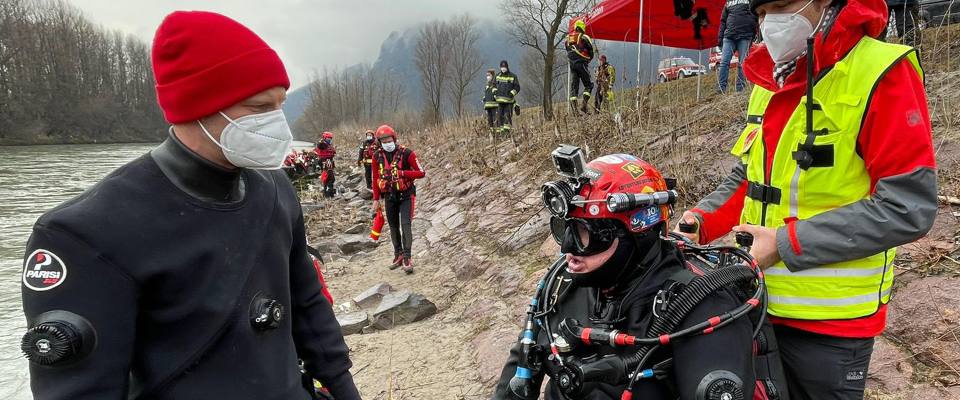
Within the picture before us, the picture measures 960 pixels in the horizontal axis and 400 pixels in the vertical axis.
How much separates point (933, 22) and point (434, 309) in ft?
28.4

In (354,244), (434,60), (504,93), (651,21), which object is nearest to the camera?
(651,21)

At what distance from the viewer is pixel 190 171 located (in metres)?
1.44

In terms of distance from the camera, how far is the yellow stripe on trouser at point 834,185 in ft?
5.05

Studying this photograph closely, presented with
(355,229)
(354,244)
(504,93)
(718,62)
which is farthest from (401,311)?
(718,62)

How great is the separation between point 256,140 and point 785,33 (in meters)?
1.70

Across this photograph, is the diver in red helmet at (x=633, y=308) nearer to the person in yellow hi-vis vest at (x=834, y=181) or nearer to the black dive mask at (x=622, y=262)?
the black dive mask at (x=622, y=262)

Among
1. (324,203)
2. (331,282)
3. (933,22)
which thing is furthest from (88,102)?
(933,22)

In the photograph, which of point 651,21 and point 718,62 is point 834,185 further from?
point 718,62

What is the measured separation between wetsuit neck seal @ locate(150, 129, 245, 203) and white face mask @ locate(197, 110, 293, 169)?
6 cm

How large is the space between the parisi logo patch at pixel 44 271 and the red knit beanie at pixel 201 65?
442 millimetres

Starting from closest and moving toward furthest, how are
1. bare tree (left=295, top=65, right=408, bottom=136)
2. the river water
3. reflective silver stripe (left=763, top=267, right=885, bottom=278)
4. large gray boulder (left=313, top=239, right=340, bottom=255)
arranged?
reflective silver stripe (left=763, top=267, right=885, bottom=278) → the river water → large gray boulder (left=313, top=239, right=340, bottom=255) → bare tree (left=295, top=65, right=408, bottom=136)

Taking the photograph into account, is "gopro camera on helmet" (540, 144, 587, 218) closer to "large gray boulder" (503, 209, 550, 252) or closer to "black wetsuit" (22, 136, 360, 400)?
"black wetsuit" (22, 136, 360, 400)

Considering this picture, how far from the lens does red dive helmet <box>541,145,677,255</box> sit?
1945 mm

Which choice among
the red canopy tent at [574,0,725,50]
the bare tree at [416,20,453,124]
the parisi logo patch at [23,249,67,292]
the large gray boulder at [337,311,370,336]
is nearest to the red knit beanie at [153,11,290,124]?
the parisi logo patch at [23,249,67,292]
